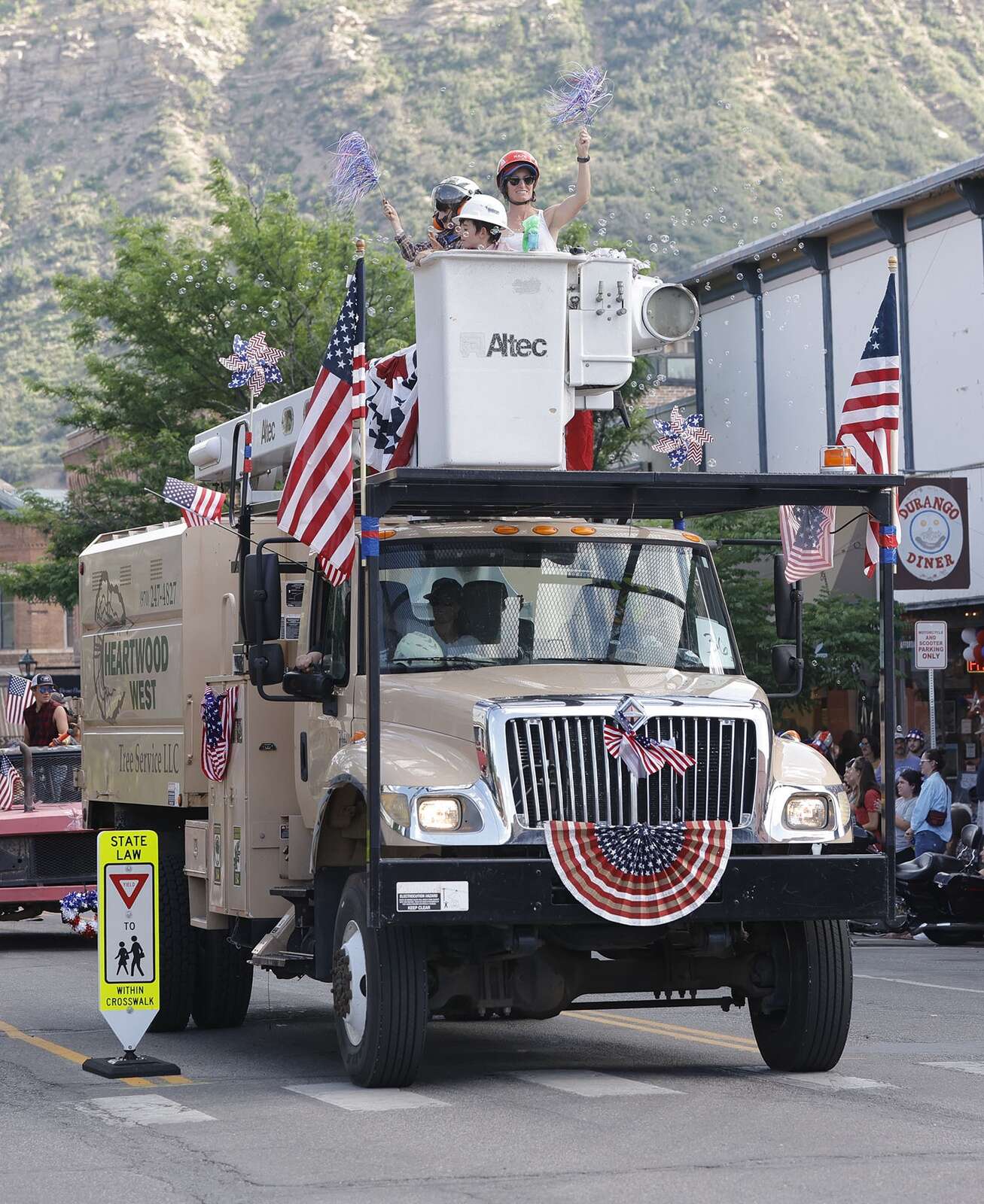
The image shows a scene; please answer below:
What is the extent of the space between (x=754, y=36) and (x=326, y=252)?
409ft

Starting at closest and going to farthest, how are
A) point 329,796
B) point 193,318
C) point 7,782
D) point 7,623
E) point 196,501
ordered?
1. point 329,796
2. point 196,501
3. point 7,782
4. point 193,318
5. point 7,623

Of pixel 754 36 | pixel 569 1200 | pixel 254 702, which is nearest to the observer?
pixel 569 1200

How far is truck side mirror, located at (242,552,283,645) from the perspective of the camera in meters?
10.8

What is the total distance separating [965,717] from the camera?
31250 mm

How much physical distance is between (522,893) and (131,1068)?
2774 millimetres

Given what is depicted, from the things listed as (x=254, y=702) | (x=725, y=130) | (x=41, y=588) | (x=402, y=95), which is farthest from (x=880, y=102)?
(x=254, y=702)

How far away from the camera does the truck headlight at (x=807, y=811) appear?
10.2 metres

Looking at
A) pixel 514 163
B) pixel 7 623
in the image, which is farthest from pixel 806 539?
pixel 7 623

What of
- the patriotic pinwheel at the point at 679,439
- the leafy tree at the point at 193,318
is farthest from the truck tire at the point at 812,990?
the leafy tree at the point at 193,318

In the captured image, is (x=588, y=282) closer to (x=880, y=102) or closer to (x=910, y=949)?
(x=910, y=949)

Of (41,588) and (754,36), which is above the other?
(754,36)

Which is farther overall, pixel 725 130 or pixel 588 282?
pixel 725 130

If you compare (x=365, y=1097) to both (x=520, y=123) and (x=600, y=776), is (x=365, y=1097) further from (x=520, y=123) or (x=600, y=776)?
(x=520, y=123)

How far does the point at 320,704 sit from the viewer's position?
1137 centimetres
